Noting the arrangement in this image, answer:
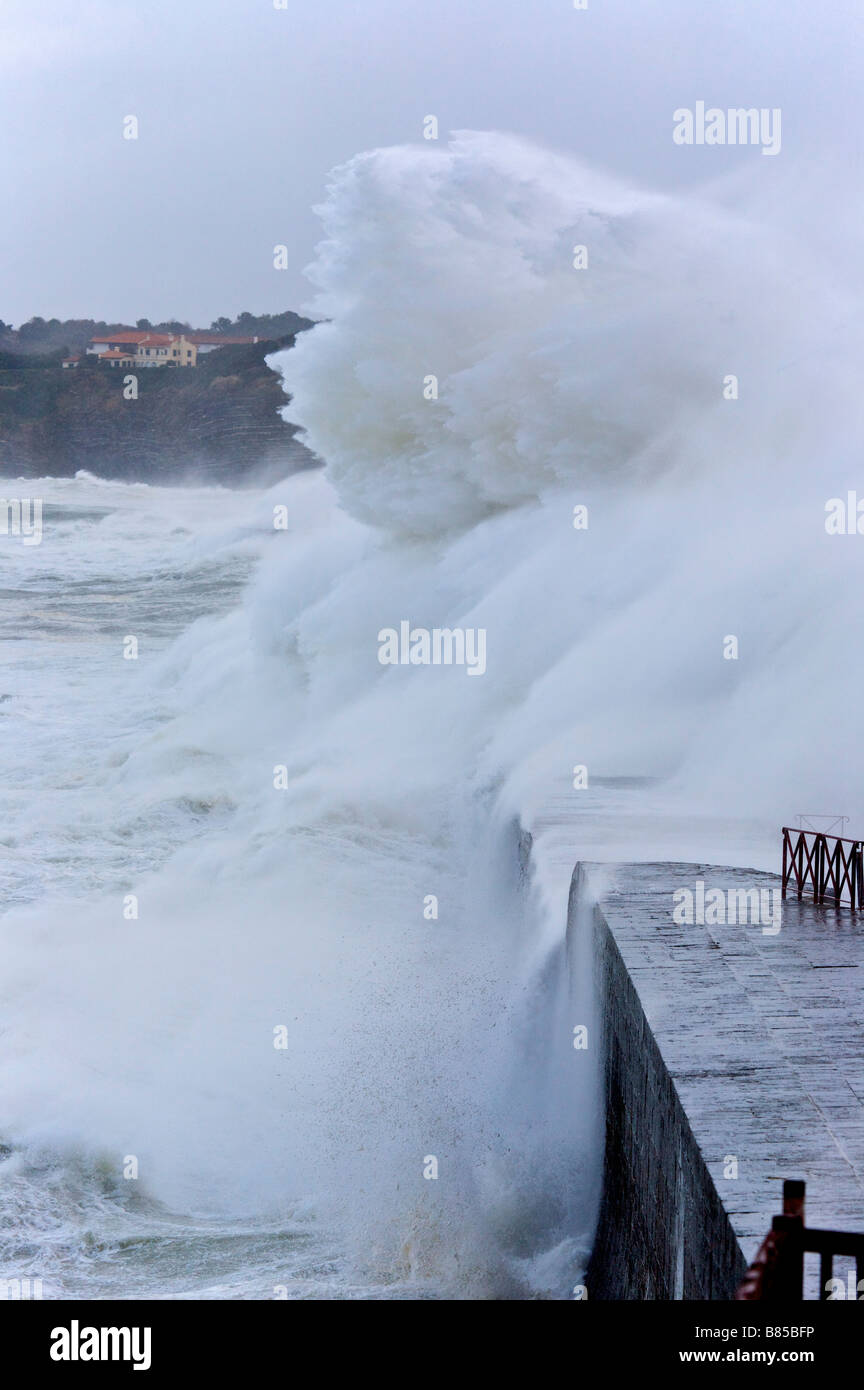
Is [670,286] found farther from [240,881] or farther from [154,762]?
[240,881]

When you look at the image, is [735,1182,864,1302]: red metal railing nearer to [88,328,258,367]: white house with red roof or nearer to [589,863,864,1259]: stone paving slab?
[589,863,864,1259]: stone paving slab

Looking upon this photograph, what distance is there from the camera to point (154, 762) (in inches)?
771

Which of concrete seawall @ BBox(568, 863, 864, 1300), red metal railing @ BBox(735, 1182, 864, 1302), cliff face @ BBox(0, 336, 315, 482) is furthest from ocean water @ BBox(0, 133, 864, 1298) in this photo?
cliff face @ BBox(0, 336, 315, 482)

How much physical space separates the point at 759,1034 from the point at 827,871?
2.53 meters

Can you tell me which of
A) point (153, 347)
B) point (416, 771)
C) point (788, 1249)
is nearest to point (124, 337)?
point (153, 347)

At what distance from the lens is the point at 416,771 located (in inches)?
649

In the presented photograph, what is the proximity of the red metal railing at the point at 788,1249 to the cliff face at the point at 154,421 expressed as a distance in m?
49.2

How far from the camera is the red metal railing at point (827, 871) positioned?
339 inches

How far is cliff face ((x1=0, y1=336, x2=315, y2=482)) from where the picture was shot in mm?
52531

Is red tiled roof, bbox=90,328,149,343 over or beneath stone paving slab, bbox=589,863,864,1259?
over

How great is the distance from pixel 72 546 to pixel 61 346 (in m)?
19.3

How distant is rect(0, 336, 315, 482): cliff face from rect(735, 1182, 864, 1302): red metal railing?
1936 inches
